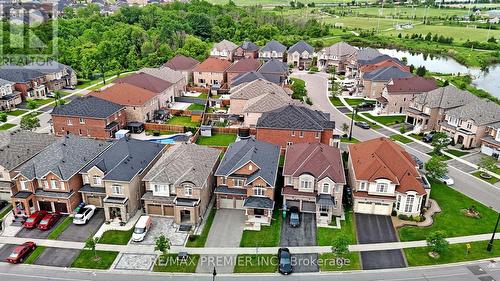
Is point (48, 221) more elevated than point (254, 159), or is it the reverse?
point (254, 159)

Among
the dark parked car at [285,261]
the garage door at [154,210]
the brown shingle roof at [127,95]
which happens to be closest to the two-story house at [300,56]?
the brown shingle roof at [127,95]

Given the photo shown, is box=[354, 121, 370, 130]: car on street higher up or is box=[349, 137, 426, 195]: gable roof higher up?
box=[349, 137, 426, 195]: gable roof

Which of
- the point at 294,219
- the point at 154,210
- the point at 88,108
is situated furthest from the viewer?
the point at 88,108

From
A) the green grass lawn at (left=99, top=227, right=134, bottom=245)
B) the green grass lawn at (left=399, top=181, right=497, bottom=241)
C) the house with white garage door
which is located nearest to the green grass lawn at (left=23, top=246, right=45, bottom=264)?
the green grass lawn at (left=99, top=227, right=134, bottom=245)

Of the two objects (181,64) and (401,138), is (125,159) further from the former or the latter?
(181,64)

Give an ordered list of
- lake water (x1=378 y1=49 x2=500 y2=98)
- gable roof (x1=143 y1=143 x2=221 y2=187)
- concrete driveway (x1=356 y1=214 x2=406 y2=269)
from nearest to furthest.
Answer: concrete driveway (x1=356 y1=214 x2=406 y2=269), gable roof (x1=143 y1=143 x2=221 y2=187), lake water (x1=378 y1=49 x2=500 y2=98)

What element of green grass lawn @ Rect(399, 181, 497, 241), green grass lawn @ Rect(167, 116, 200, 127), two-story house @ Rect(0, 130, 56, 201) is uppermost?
two-story house @ Rect(0, 130, 56, 201)

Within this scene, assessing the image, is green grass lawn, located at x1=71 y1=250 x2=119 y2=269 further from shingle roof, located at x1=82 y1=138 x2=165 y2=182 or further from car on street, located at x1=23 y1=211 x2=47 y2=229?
shingle roof, located at x1=82 y1=138 x2=165 y2=182

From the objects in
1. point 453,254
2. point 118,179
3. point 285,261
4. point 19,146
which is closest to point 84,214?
point 118,179
